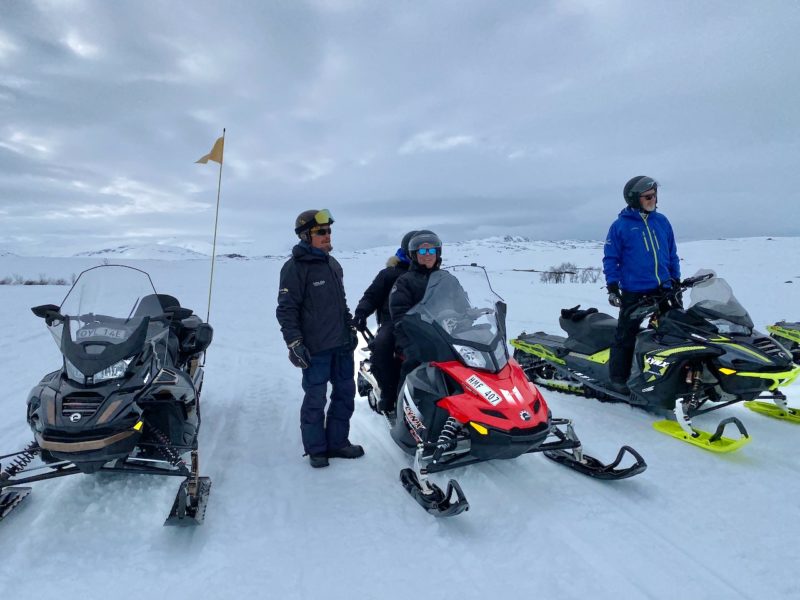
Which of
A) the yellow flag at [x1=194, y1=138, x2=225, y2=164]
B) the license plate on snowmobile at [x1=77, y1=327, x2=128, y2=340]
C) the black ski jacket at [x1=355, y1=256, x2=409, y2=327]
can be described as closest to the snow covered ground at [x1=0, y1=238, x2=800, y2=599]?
the license plate on snowmobile at [x1=77, y1=327, x2=128, y2=340]

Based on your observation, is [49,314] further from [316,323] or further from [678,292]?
[678,292]

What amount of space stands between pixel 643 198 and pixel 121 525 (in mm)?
5079

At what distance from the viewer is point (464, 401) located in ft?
10.2

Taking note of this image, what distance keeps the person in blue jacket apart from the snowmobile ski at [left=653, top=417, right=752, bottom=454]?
0.61m

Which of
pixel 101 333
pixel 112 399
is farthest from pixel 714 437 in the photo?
pixel 101 333

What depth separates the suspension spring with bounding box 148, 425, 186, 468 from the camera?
10.2 ft

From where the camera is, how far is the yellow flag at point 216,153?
595 centimetres

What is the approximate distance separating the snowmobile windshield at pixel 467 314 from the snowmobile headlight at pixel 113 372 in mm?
1958

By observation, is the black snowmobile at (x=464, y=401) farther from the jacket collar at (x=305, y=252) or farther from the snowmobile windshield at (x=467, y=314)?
the jacket collar at (x=305, y=252)

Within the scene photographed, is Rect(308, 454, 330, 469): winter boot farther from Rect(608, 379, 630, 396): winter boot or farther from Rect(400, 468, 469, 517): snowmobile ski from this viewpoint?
Rect(608, 379, 630, 396): winter boot

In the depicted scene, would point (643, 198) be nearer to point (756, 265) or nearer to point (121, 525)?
point (121, 525)

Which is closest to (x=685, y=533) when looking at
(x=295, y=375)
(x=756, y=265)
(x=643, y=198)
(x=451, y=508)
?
(x=451, y=508)

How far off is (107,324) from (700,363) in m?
4.83

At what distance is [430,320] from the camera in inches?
137
